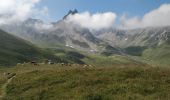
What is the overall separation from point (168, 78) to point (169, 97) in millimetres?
7593

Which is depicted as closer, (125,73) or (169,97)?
(169,97)

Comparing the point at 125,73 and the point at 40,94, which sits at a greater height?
the point at 125,73

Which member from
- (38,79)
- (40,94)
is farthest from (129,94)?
(38,79)

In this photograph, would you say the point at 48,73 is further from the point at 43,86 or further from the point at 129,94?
the point at 129,94

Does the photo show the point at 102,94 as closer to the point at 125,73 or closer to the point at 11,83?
the point at 125,73

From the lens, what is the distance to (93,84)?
41.3 metres

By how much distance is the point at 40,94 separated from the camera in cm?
3841

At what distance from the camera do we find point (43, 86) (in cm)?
4144

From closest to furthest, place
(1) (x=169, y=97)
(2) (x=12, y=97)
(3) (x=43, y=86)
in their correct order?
(1) (x=169, y=97)
(2) (x=12, y=97)
(3) (x=43, y=86)

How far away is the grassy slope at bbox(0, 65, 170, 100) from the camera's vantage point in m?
37.0

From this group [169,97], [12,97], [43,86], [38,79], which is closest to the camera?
[169,97]

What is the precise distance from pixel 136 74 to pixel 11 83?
16.9m

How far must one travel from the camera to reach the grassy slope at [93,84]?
3705 centimetres

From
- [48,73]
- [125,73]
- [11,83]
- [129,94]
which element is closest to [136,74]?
[125,73]
